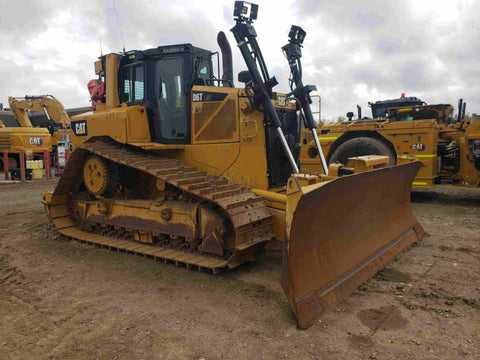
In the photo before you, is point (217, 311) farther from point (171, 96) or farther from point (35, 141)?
point (35, 141)

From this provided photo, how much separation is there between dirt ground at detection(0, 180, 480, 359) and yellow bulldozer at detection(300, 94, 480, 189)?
3.55m

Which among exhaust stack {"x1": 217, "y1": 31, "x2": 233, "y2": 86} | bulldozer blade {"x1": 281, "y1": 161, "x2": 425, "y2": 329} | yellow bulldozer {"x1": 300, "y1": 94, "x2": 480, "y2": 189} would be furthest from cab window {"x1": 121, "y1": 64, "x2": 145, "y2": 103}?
yellow bulldozer {"x1": 300, "y1": 94, "x2": 480, "y2": 189}

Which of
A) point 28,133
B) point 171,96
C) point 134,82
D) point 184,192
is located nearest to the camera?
point 184,192

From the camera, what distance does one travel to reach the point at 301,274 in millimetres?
3529

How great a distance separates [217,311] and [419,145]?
700cm

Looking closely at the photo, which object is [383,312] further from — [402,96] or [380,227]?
[402,96]

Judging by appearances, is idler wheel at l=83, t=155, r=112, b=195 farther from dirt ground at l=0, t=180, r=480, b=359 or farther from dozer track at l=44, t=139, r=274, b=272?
dirt ground at l=0, t=180, r=480, b=359

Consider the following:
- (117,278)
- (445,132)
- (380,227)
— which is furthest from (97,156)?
(445,132)

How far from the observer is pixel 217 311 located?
3.67 meters

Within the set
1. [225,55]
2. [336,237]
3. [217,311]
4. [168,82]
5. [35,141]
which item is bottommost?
[217,311]

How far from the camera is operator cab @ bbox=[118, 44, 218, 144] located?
564 centimetres

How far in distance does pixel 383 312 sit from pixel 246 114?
286 cm

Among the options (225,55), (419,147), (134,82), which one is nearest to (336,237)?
(225,55)

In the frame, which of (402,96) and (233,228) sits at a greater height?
(402,96)
